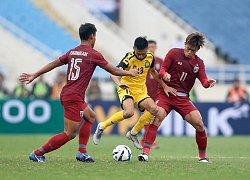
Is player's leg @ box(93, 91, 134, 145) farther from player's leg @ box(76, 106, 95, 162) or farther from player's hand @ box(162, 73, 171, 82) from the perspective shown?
player's hand @ box(162, 73, 171, 82)

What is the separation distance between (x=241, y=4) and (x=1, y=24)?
12462 mm

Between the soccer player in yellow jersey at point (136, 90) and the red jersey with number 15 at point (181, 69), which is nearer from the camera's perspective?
the red jersey with number 15 at point (181, 69)

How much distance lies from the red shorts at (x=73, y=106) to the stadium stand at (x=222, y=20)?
21615mm

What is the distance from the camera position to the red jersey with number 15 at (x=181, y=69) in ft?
35.7

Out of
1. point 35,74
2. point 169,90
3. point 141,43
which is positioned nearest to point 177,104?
point 169,90

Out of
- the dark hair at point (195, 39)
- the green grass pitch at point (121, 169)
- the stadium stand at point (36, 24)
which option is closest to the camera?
the green grass pitch at point (121, 169)

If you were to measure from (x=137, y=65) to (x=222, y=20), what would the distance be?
2179cm

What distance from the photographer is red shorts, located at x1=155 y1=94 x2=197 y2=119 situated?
10.8 metres

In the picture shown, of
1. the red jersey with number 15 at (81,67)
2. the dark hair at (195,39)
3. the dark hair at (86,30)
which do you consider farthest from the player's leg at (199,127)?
the dark hair at (86,30)

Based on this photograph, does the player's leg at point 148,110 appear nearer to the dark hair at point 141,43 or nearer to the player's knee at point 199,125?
the player's knee at point 199,125

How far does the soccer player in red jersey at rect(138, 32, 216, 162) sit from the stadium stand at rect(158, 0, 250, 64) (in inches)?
794

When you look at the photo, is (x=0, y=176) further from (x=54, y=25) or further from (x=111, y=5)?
(x=111, y=5)

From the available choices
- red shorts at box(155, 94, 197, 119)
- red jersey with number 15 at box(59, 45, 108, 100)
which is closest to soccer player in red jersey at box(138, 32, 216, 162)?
red shorts at box(155, 94, 197, 119)

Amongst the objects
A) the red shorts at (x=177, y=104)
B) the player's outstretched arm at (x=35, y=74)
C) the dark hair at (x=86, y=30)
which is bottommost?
the red shorts at (x=177, y=104)
